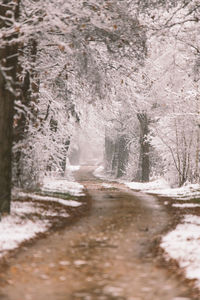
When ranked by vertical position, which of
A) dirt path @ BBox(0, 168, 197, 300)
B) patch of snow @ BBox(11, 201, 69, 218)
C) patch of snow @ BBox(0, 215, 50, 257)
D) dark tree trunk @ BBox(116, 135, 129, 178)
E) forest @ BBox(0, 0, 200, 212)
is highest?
forest @ BBox(0, 0, 200, 212)

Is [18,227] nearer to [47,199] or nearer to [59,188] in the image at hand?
[47,199]

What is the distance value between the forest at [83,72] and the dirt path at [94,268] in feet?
9.20

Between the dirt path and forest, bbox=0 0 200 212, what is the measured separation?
2805 millimetres

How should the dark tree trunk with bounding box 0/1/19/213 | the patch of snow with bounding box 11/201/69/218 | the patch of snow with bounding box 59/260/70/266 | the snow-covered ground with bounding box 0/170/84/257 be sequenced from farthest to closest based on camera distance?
the patch of snow with bounding box 11/201/69/218 < the dark tree trunk with bounding box 0/1/19/213 < the snow-covered ground with bounding box 0/170/84/257 < the patch of snow with bounding box 59/260/70/266

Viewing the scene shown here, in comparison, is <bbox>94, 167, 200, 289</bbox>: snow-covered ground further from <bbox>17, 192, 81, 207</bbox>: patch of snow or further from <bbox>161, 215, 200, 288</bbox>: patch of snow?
<bbox>17, 192, 81, 207</bbox>: patch of snow

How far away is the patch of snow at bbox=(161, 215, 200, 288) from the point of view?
790 centimetres

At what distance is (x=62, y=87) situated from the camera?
18.8 metres

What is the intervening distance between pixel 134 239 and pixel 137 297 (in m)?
4.14

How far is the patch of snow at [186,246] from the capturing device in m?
7.90

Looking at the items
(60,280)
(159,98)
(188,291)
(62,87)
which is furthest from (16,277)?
(159,98)

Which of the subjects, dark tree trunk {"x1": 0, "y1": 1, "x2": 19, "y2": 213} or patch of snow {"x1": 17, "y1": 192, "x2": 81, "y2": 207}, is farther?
patch of snow {"x1": 17, "y1": 192, "x2": 81, "y2": 207}

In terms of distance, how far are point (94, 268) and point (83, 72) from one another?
8723 mm

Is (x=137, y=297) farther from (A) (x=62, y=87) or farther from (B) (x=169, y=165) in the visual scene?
(B) (x=169, y=165)

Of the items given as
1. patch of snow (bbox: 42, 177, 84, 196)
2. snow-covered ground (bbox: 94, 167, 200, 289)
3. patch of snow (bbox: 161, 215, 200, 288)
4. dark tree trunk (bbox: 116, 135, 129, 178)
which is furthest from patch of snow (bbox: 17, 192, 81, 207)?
dark tree trunk (bbox: 116, 135, 129, 178)
